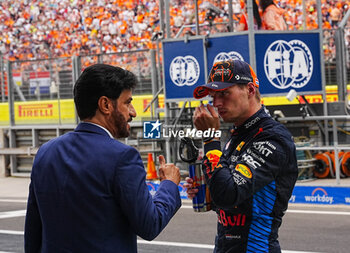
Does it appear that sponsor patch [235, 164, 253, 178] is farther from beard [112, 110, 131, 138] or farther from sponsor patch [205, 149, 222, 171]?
beard [112, 110, 131, 138]

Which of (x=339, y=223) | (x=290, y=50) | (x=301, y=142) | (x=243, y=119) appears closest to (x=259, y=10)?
(x=290, y=50)

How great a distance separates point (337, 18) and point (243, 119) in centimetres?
1820

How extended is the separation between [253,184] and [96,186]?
2.74ft

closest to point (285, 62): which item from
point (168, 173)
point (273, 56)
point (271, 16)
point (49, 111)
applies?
point (273, 56)

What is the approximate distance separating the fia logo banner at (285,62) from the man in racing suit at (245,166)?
987cm

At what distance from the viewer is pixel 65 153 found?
2.96 meters

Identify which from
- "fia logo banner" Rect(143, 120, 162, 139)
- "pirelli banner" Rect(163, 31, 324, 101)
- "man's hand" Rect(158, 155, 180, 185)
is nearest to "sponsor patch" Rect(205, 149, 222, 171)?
"man's hand" Rect(158, 155, 180, 185)

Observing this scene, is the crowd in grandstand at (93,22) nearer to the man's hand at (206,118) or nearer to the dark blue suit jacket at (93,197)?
the man's hand at (206,118)

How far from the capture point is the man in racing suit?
3268 millimetres

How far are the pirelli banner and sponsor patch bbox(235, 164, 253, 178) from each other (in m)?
9.95

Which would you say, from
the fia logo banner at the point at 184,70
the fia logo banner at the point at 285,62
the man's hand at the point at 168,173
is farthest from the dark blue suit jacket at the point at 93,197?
the fia logo banner at the point at 184,70

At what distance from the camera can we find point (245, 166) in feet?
10.9

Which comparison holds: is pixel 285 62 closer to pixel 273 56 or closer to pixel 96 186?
pixel 273 56

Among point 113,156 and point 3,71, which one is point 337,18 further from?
point 113,156
